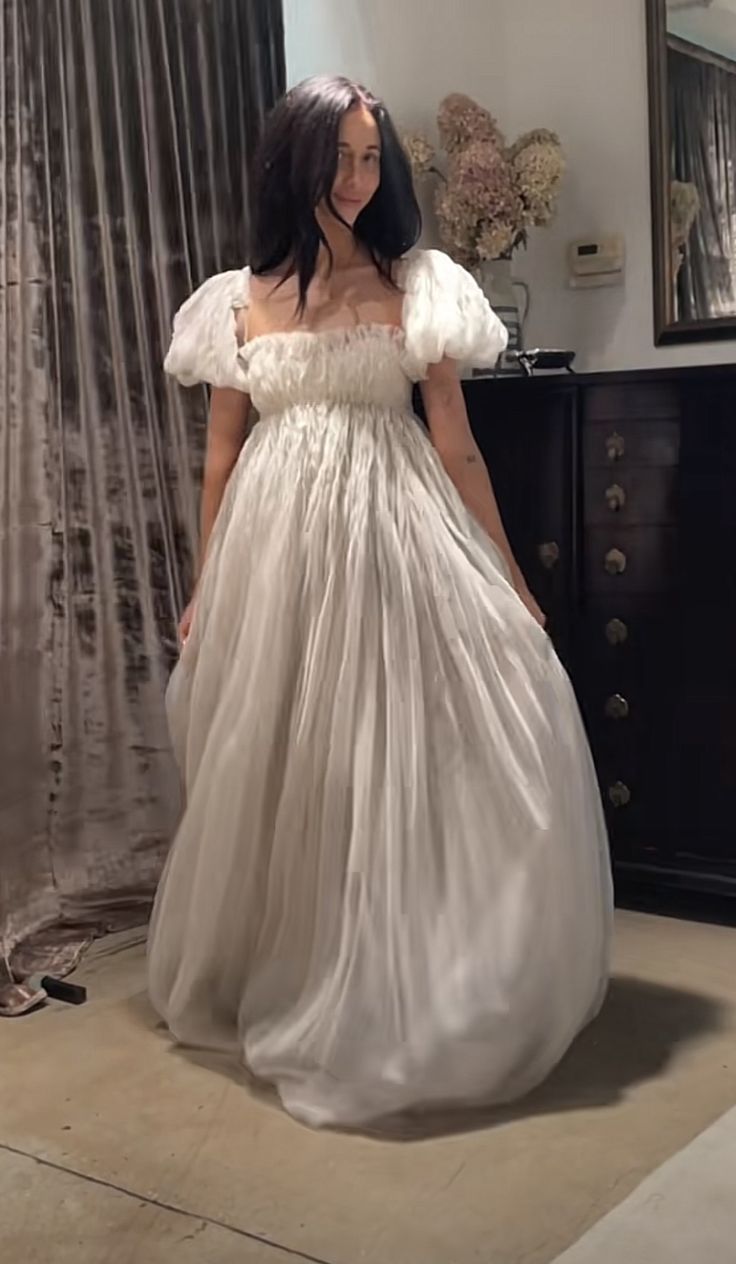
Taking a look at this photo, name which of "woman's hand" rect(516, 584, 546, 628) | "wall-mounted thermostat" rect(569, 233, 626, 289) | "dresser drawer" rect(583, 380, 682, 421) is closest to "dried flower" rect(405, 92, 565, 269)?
"wall-mounted thermostat" rect(569, 233, 626, 289)

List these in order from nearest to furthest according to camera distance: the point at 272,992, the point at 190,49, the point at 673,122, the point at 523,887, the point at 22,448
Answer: the point at 523,887, the point at 272,992, the point at 22,448, the point at 190,49, the point at 673,122

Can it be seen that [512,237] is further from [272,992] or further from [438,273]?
[272,992]

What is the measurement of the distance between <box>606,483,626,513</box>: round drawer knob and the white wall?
45 cm

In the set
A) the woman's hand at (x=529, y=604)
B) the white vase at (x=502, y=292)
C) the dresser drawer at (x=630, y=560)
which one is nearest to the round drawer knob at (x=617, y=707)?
the dresser drawer at (x=630, y=560)

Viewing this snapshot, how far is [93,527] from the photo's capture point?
8.95 ft

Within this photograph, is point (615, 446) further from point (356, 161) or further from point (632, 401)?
point (356, 161)

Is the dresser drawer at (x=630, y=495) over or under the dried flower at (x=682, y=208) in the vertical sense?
under

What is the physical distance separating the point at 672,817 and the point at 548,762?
880 millimetres

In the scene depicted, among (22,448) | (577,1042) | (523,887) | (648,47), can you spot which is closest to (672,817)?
(577,1042)

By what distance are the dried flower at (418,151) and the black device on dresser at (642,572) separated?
1.98ft

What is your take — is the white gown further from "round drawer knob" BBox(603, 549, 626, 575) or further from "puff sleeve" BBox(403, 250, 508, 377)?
"round drawer knob" BBox(603, 549, 626, 575)

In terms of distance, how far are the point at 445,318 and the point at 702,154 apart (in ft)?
4.12

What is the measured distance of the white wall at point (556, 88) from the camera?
3.12 metres

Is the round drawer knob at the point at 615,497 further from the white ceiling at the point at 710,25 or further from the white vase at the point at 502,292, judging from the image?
the white ceiling at the point at 710,25
